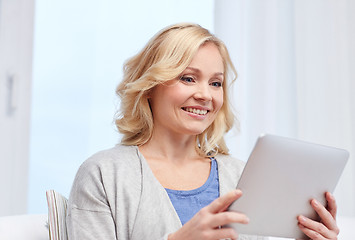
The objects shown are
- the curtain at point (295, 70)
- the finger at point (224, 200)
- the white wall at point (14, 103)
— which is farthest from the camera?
the white wall at point (14, 103)

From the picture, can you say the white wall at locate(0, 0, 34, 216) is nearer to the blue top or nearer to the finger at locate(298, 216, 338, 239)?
the blue top

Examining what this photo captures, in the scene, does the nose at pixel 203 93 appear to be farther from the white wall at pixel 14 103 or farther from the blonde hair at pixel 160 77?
the white wall at pixel 14 103

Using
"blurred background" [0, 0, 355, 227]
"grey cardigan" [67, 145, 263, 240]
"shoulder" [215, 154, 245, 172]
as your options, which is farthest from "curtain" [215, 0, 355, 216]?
"grey cardigan" [67, 145, 263, 240]

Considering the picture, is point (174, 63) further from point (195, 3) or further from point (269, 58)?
point (195, 3)

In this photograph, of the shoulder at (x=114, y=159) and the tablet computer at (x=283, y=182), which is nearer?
the tablet computer at (x=283, y=182)

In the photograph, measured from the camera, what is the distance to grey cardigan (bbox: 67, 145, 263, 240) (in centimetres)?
119

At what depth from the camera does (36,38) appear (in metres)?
2.53

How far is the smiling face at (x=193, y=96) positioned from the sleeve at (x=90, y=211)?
24 cm

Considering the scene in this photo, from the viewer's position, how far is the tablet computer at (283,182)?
0.97 m

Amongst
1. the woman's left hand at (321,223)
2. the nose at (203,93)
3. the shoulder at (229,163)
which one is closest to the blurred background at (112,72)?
the shoulder at (229,163)

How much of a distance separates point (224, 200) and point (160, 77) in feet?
1.47

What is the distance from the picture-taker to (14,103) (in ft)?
7.88

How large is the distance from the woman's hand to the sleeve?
291 mm

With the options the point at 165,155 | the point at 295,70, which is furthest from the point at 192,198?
A: the point at 295,70
